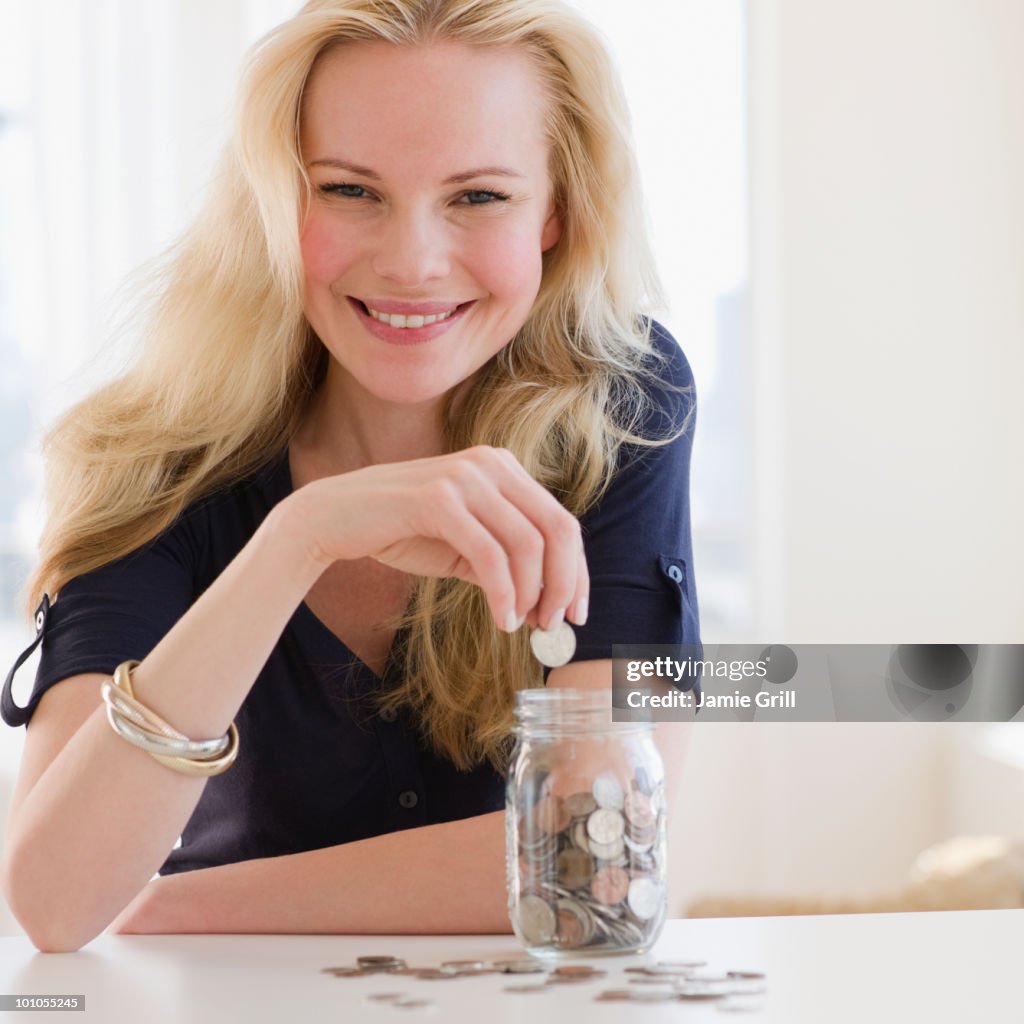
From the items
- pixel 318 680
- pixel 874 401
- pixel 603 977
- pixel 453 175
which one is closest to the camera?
pixel 603 977

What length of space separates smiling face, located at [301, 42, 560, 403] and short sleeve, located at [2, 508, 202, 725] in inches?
10.3

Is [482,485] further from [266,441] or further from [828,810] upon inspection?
[828,810]

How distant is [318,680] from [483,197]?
477mm

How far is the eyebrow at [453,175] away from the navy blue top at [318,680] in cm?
29

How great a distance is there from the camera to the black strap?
1219 mm

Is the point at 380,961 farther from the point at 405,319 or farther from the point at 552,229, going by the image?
the point at 552,229

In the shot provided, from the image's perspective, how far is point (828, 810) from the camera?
3.25 m

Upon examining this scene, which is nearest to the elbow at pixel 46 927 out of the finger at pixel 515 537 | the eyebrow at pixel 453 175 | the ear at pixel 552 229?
the finger at pixel 515 537

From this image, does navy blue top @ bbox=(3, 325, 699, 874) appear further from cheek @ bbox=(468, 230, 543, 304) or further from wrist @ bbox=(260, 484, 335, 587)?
wrist @ bbox=(260, 484, 335, 587)

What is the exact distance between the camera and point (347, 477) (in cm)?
101

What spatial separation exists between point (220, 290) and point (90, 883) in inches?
25.8

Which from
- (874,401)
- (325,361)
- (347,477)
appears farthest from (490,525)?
(874,401)

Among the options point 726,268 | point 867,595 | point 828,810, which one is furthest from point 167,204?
point 828,810

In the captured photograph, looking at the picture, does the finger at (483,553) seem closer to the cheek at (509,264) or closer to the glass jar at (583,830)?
the glass jar at (583,830)
